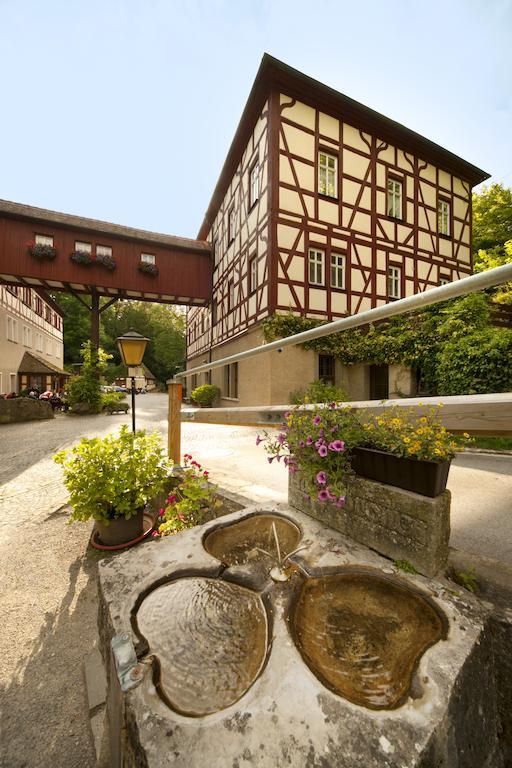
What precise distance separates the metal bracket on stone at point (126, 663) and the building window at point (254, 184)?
40.1ft

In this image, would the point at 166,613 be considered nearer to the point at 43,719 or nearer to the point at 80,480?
the point at 43,719

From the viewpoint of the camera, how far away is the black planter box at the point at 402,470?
1.46m

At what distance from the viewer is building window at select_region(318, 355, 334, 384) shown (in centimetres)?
1098

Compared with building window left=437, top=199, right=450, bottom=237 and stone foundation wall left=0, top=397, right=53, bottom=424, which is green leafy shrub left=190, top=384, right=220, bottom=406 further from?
building window left=437, top=199, right=450, bottom=237

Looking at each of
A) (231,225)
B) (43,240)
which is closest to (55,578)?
(231,225)

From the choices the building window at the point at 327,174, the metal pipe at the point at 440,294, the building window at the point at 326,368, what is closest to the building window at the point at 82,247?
the building window at the point at 327,174

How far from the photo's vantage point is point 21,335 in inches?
766

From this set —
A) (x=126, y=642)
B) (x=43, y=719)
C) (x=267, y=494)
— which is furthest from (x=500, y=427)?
(x=43, y=719)

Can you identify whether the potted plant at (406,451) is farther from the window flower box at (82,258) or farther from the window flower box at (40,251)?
the window flower box at (40,251)

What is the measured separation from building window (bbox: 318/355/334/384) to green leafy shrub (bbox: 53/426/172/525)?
8.68m

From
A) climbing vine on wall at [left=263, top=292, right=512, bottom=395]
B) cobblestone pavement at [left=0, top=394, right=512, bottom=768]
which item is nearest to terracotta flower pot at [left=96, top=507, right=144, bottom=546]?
cobblestone pavement at [left=0, top=394, right=512, bottom=768]

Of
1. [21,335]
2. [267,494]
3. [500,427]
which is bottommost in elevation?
[267,494]

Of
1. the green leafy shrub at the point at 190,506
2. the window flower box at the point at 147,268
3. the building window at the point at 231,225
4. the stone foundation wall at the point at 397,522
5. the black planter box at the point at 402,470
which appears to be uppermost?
the building window at the point at 231,225

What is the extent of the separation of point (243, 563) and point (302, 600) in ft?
1.33
